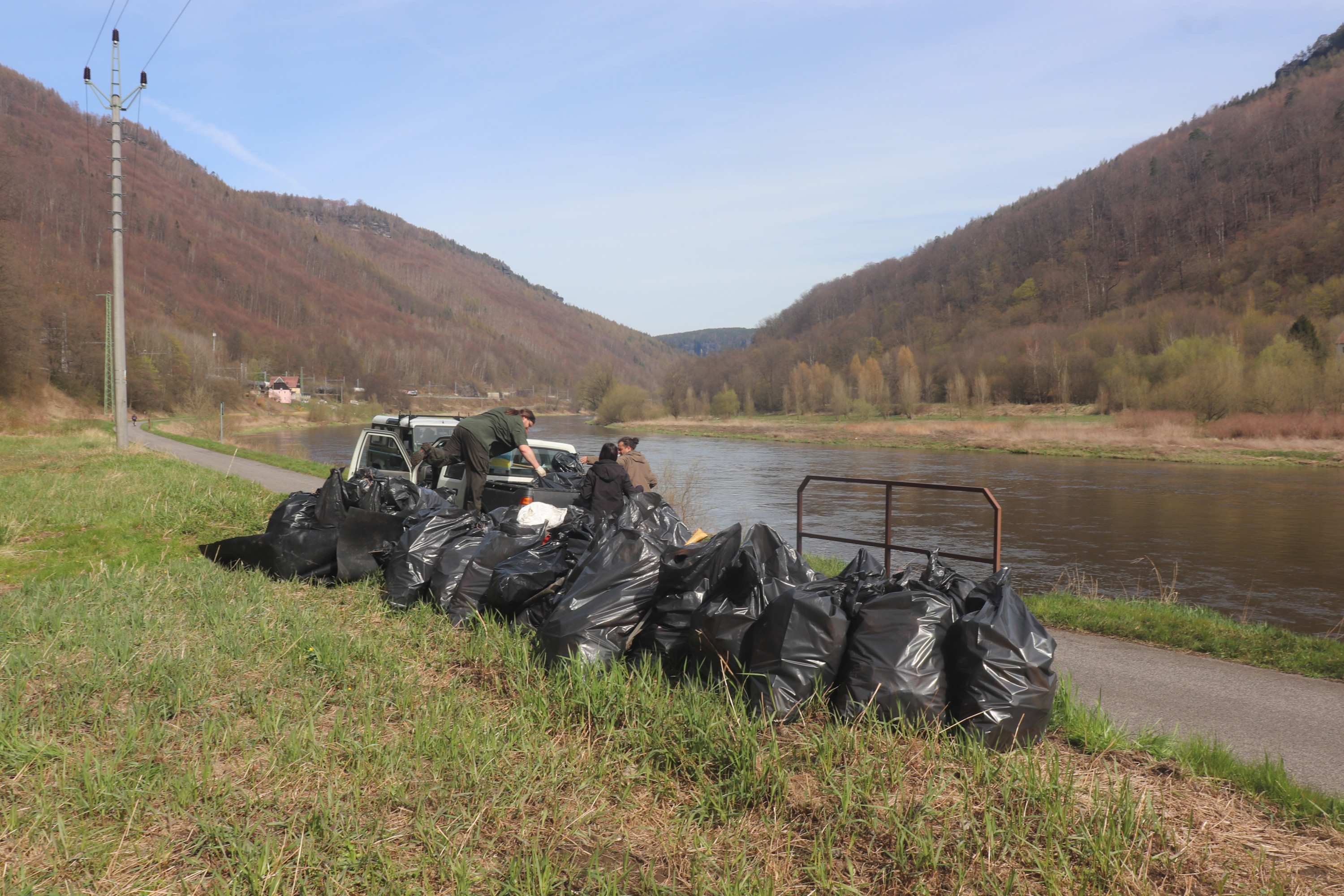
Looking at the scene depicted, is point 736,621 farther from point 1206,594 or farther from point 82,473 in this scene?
point 82,473

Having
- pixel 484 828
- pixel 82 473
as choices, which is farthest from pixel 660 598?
pixel 82 473

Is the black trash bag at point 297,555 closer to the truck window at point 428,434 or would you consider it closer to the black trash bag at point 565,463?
the truck window at point 428,434

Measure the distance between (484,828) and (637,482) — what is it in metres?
7.23

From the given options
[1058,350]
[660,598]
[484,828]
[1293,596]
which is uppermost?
[1058,350]

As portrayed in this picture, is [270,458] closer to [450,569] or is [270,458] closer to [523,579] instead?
[450,569]

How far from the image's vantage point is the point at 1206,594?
1082cm

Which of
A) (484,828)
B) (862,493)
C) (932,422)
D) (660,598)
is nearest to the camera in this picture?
(484,828)

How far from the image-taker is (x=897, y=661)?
330 centimetres

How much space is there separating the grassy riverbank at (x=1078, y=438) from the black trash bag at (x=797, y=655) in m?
38.7

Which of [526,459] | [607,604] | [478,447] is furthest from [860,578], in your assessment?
[526,459]

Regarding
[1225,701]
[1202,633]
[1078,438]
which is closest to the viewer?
[1225,701]

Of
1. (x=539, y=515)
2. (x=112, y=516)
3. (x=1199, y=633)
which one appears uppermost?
(x=539, y=515)

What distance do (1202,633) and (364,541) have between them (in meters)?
6.55

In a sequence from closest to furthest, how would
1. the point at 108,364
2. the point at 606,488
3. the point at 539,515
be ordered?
1. the point at 539,515
2. the point at 606,488
3. the point at 108,364
